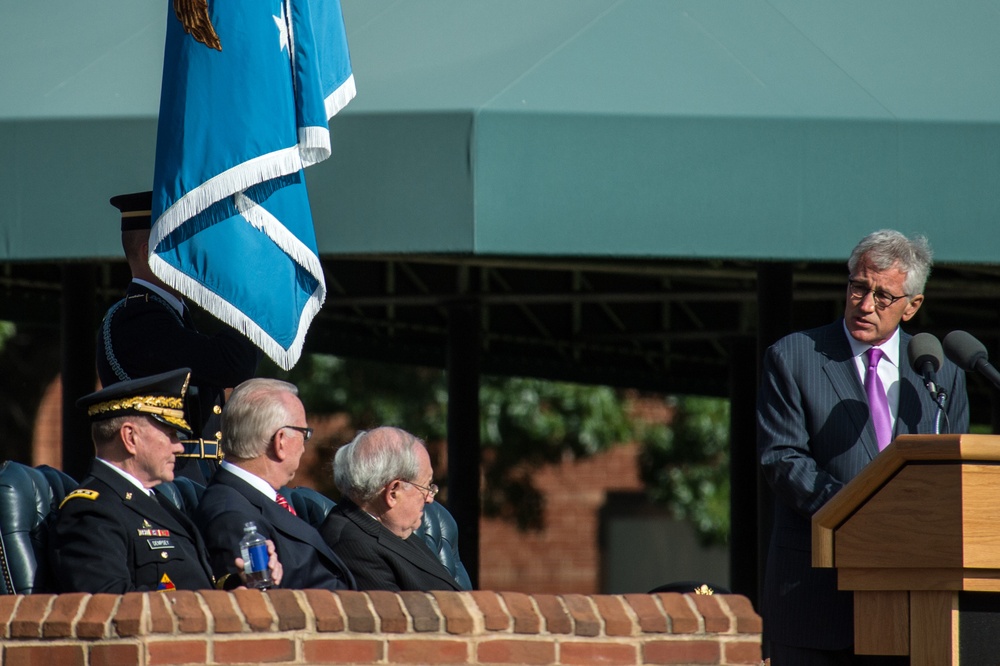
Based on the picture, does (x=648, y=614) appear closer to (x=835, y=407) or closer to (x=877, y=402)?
(x=835, y=407)

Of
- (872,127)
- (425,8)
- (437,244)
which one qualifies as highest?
(425,8)

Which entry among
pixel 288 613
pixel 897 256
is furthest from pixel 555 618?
pixel 897 256

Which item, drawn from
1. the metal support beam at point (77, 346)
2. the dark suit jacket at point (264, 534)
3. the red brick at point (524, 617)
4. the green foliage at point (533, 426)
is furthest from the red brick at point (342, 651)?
the green foliage at point (533, 426)

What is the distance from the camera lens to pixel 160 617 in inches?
158

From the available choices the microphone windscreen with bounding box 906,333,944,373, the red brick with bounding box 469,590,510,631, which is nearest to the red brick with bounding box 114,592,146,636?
the red brick with bounding box 469,590,510,631

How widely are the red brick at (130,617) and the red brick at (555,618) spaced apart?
3.46 feet

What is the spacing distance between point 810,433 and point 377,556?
4.82 ft

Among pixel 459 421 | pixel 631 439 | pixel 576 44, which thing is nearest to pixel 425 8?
pixel 576 44

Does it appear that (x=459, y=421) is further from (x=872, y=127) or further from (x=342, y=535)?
(x=342, y=535)

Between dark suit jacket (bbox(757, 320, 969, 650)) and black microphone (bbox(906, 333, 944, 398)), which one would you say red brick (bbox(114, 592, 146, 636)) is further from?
black microphone (bbox(906, 333, 944, 398))

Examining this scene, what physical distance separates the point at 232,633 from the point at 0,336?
13.4 m

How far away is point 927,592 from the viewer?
402cm

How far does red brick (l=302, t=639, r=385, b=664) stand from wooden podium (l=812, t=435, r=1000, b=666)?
119 centimetres

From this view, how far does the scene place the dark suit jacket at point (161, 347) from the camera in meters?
5.15
